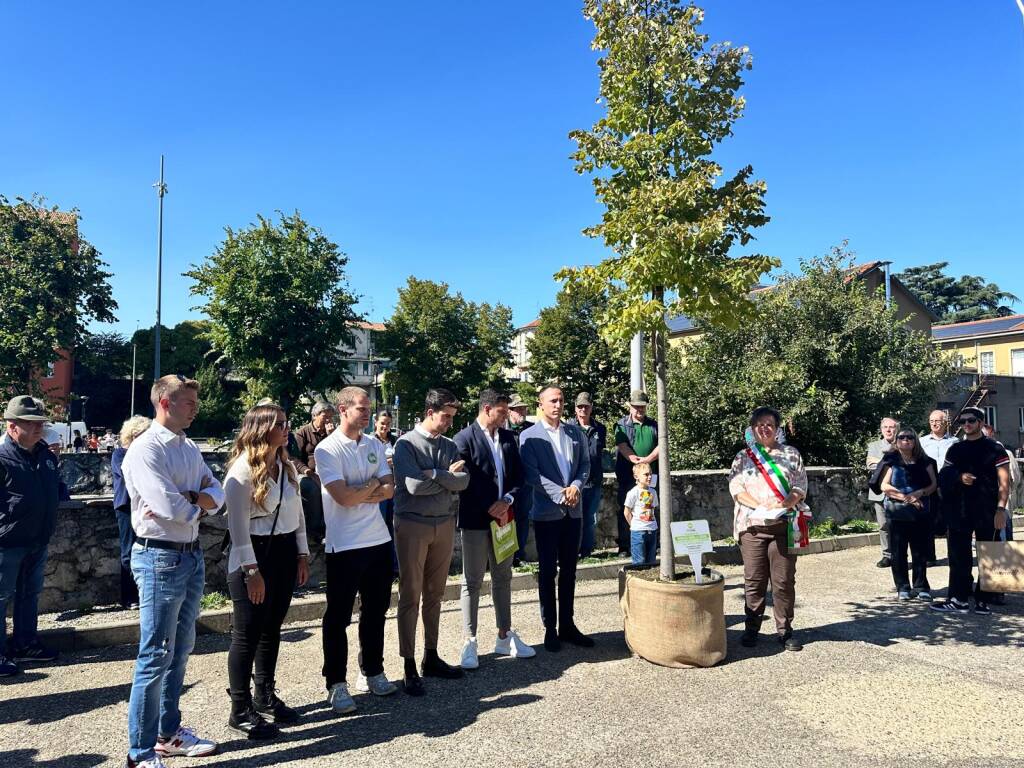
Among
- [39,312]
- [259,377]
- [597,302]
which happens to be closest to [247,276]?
[259,377]

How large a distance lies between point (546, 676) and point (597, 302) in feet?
105

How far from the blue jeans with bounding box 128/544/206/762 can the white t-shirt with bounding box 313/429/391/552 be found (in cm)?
88

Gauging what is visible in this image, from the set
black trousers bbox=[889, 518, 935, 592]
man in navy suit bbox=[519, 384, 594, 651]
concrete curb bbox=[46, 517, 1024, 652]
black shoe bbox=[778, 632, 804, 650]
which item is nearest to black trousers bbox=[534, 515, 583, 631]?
man in navy suit bbox=[519, 384, 594, 651]

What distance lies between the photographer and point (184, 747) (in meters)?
3.62

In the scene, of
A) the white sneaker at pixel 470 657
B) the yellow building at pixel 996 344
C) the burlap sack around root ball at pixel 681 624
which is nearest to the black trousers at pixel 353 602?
the white sneaker at pixel 470 657

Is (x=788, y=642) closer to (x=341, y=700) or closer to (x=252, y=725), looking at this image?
(x=341, y=700)

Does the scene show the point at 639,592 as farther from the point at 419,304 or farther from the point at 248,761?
the point at 419,304

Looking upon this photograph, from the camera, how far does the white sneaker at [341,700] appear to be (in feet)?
13.8

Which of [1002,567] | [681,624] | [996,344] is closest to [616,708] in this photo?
[681,624]

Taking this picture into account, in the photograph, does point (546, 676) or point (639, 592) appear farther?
point (639, 592)

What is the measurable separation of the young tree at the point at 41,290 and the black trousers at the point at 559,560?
28390mm

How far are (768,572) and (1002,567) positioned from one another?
8.86ft

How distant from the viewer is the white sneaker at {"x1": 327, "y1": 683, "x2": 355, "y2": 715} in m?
4.21

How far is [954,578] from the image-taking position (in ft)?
22.3
